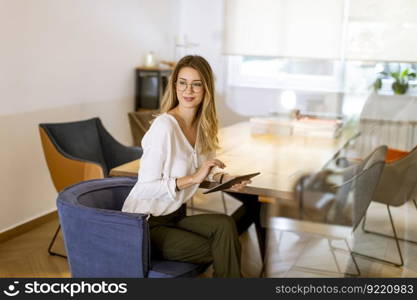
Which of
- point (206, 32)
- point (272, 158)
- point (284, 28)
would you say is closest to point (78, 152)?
point (206, 32)

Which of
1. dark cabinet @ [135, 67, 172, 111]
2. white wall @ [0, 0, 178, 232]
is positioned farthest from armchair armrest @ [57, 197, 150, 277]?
dark cabinet @ [135, 67, 172, 111]

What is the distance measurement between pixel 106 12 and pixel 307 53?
207cm

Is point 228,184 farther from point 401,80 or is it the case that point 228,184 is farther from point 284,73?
point 284,73

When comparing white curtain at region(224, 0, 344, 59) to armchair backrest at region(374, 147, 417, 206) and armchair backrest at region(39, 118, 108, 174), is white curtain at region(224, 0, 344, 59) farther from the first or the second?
armchair backrest at region(39, 118, 108, 174)

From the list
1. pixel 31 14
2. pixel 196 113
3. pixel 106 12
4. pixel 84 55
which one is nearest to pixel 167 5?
pixel 106 12

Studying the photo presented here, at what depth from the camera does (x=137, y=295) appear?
2.14m

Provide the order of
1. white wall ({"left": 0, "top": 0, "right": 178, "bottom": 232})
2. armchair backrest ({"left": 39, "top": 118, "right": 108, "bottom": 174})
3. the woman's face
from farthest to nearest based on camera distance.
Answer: white wall ({"left": 0, "top": 0, "right": 178, "bottom": 232})
armchair backrest ({"left": 39, "top": 118, "right": 108, "bottom": 174})
the woman's face

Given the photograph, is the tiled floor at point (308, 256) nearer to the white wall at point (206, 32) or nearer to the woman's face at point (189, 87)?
the woman's face at point (189, 87)

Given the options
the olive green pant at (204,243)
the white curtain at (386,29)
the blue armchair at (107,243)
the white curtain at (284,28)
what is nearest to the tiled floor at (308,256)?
the olive green pant at (204,243)

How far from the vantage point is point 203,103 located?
2.33m

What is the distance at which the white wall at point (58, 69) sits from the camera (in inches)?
136

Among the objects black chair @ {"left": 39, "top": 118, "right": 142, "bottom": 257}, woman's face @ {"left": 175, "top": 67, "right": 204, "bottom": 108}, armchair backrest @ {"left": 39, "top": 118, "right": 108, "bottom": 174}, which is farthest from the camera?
armchair backrest @ {"left": 39, "top": 118, "right": 108, "bottom": 174}

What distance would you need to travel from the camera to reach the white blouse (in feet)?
7.12

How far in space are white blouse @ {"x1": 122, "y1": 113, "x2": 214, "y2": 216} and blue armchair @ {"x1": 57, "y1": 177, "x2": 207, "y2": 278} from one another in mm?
153
